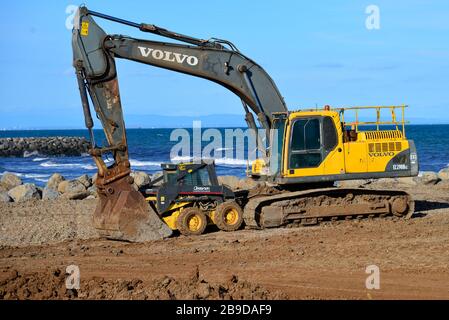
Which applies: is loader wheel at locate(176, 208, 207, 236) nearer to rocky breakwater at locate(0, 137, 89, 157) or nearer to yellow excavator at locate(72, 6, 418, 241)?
yellow excavator at locate(72, 6, 418, 241)

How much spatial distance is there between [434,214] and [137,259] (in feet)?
25.5

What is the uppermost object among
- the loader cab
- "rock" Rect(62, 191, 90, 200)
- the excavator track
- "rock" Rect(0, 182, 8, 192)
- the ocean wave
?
the loader cab

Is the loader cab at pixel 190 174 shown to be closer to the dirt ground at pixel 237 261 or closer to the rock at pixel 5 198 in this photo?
the dirt ground at pixel 237 261

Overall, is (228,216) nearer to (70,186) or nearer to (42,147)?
(70,186)

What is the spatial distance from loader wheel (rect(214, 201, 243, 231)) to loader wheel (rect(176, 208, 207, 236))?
304mm

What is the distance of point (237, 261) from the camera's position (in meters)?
12.0

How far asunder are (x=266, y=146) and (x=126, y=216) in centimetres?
359

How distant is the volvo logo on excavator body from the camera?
14.8 meters

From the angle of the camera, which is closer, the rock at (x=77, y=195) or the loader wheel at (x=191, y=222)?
the loader wheel at (x=191, y=222)

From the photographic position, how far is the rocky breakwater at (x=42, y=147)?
239ft

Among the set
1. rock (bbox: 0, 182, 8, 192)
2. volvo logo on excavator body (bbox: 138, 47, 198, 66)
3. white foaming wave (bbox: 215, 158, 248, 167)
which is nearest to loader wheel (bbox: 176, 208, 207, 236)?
volvo logo on excavator body (bbox: 138, 47, 198, 66)

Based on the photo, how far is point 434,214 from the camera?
56.0 feet

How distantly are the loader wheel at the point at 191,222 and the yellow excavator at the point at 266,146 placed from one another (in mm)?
492

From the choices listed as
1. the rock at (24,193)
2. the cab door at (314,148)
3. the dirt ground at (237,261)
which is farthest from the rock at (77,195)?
the cab door at (314,148)
